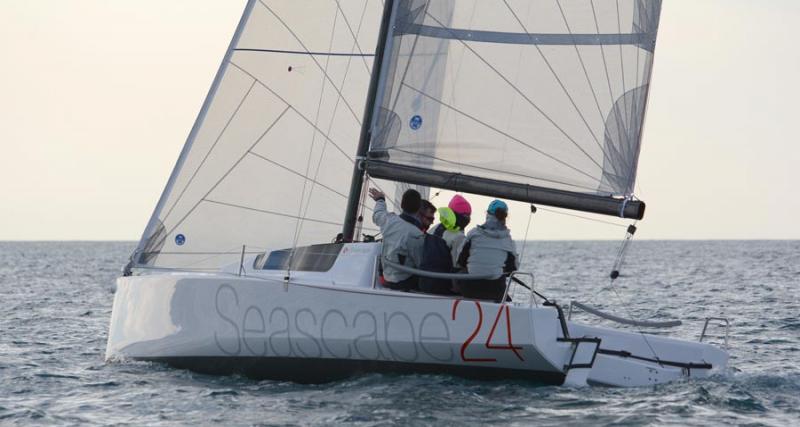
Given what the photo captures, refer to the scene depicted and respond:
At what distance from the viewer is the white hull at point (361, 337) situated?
9227 mm

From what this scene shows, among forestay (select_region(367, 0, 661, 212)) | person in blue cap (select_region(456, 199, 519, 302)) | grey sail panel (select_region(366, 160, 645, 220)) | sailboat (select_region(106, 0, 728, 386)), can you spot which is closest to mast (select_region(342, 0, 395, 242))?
sailboat (select_region(106, 0, 728, 386))

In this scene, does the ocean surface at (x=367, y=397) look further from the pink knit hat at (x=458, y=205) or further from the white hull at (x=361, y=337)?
the pink knit hat at (x=458, y=205)

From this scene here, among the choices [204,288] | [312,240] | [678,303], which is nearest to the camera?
[204,288]

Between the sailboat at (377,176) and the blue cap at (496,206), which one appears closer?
the sailboat at (377,176)

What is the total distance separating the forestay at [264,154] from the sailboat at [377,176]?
0.01 metres

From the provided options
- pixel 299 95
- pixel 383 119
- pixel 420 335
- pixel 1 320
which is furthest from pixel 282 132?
pixel 1 320

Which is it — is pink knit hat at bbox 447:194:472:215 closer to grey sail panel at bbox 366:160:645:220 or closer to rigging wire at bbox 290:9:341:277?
grey sail panel at bbox 366:160:645:220

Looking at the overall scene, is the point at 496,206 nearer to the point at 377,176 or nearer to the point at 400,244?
the point at 400,244

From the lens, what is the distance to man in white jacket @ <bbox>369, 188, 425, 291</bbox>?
33.3ft

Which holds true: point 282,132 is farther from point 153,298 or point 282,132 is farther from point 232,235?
point 153,298

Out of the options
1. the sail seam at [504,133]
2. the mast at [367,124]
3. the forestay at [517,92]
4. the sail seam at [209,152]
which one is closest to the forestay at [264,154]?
the sail seam at [209,152]

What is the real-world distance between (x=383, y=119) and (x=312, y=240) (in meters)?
1.33

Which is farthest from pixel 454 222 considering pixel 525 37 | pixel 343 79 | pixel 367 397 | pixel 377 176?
pixel 343 79

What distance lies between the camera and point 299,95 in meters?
11.6
